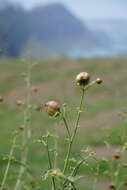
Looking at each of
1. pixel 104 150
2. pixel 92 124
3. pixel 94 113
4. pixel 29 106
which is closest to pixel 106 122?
pixel 92 124

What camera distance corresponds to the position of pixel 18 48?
33.4m

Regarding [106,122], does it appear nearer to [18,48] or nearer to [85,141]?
[85,141]

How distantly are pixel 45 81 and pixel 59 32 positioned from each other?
25692mm

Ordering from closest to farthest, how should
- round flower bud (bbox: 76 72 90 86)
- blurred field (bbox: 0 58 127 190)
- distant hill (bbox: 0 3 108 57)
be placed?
round flower bud (bbox: 76 72 90 86)
blurred field (bbox: 0 58 127 190)
distant hill (bbox: 0 3 108 57)

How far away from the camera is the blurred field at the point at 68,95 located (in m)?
10.5

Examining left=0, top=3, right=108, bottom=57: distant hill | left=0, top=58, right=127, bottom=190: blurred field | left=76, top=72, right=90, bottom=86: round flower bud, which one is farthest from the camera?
left=0, top=3, right=108, bottom=57: distant hill

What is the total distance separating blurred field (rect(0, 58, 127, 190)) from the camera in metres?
10.5

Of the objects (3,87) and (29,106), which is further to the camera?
(3,87)

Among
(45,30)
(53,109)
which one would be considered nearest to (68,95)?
(53,109)

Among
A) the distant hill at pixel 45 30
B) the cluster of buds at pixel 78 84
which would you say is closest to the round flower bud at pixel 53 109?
the cluster of buds at pixel 78 84

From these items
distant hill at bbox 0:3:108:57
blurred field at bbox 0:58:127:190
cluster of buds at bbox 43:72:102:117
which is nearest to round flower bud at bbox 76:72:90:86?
cluster of buds at bbox 43:72:102:117

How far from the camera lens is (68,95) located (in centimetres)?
1638

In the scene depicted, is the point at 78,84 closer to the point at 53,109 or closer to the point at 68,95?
the point at 53,109

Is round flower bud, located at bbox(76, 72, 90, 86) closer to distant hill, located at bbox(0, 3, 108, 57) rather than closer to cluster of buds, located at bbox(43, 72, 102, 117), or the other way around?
cluster of buds, located at bbox(43, 72, 102, 117)
